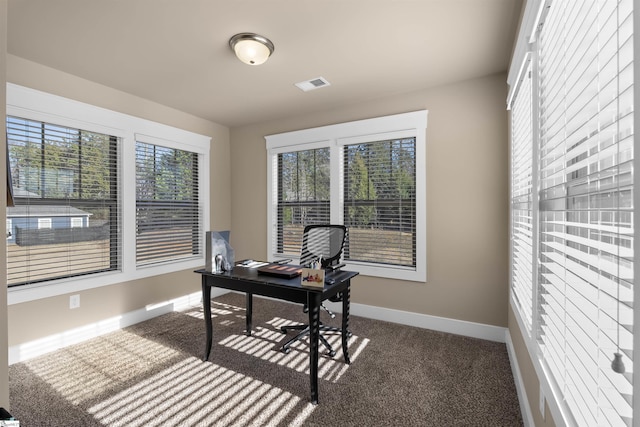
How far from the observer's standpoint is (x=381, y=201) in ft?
12.4

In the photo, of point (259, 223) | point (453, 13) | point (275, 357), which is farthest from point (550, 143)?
point (259, 223)

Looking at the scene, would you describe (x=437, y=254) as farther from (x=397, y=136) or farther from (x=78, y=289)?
(x=78, y=289)

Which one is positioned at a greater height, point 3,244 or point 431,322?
point 3,244

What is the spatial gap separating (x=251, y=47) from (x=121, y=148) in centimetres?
209

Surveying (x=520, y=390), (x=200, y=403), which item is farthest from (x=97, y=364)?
(x=520, y=390)

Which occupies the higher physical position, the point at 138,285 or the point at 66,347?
the point at 138,285

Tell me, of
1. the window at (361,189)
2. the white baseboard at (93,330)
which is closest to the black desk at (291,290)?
the window at (361,189)

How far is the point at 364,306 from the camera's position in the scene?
12.6 ft

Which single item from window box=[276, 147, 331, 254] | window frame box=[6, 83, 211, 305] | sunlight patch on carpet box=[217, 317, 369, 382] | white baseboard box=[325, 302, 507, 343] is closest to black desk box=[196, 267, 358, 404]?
sunlight patch on carpet box=[217, 317, 369, 382]

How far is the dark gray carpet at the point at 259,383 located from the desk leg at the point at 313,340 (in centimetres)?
12

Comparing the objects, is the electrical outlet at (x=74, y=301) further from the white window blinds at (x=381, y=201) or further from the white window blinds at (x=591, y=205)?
the white window blinds at (x=591, y=205)

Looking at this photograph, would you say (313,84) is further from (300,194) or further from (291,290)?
(291,290)

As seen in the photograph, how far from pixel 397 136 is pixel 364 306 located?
6.57 ft

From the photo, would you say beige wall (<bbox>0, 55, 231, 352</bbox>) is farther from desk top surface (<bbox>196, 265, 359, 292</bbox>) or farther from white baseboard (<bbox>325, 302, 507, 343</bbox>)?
white baseboard (<bbox>325, 302, 507, 343</bbox>)
